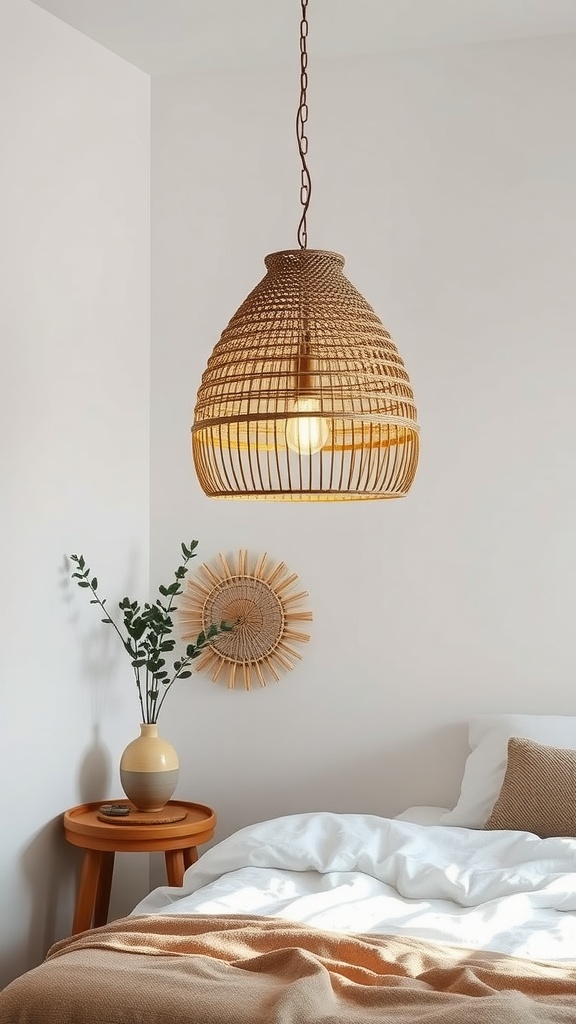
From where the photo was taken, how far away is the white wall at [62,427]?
324 cm

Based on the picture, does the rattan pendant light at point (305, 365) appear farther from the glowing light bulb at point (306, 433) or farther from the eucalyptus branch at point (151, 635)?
the eucalyptus branch at point (151, 635)

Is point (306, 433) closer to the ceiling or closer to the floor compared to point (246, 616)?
closer to the ceiling

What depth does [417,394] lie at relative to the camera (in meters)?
3.73

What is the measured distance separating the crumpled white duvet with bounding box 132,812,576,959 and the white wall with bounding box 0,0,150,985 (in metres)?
0.65

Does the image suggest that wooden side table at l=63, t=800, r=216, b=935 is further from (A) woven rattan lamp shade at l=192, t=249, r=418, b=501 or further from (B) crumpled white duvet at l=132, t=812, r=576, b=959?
(A) woven rattan lamp shade at l=192, t=249, r=418, b=501

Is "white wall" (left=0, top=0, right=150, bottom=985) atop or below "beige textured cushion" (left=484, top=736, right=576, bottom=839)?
atop

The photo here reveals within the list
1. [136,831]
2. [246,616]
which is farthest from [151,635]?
[136,831]

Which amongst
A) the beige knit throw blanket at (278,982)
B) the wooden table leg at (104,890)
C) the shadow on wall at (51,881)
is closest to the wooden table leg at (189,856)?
the wooden table leg at (104,890)

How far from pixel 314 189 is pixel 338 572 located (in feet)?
4.34

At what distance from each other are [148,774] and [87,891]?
1.24 ft

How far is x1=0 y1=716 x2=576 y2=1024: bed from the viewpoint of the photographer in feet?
6.15

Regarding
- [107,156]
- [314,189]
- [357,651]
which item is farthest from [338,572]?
[107,156]

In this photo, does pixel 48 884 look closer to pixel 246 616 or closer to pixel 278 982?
pixel 246 616

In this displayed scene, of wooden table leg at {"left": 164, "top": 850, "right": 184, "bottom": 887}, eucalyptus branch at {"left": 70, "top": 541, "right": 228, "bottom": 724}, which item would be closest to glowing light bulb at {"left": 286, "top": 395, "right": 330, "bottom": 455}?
eucalyptus branch at {"left": 70, "top": 541, "right": 228, "bottom": 724}
